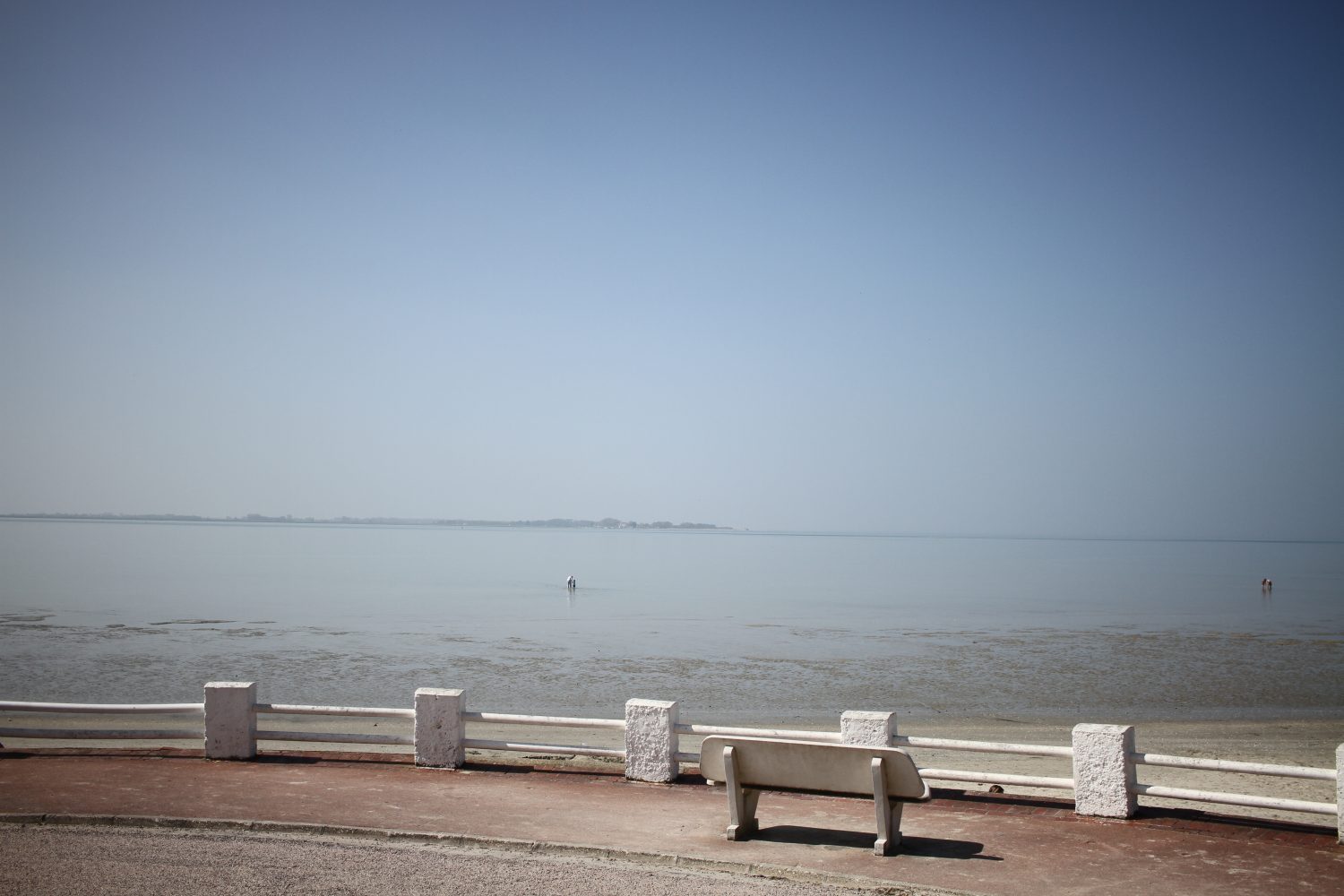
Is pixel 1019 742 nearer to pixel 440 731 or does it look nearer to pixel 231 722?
pixel 440 731

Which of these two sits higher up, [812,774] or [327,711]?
[812,774]

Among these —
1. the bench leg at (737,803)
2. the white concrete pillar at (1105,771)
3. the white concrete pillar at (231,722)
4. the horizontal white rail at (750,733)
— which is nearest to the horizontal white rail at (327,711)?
the white concrete pillar at (231,722)

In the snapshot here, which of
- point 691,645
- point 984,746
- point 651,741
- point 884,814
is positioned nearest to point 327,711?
point 651,741

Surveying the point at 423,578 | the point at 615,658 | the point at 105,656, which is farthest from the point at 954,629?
the point at 423,578

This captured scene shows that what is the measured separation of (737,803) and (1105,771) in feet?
10.7

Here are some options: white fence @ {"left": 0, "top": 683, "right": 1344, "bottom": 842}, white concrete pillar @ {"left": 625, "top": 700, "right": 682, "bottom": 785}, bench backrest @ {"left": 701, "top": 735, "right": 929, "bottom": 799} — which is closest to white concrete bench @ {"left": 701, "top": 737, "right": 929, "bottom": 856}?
bench backrest @ {"left": 701, "top": 735, "right": 929, "bottom": 799}

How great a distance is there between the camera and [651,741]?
1006 cm

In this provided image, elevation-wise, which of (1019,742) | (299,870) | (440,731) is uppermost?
(440,731)

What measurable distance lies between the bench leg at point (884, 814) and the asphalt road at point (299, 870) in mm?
819

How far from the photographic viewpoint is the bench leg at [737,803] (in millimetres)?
7832

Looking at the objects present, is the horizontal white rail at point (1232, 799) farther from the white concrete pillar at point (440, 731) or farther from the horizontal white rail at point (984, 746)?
the white concrete pillar at point (440, 731)

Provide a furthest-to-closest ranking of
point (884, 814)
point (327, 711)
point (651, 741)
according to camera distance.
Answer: point (327, 711), point (651, 741), point (884, 814)

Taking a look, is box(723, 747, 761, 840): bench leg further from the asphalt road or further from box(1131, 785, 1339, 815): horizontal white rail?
box(1131, 785, 1339, 815): horizontal white rail

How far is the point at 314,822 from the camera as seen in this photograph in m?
8.36
